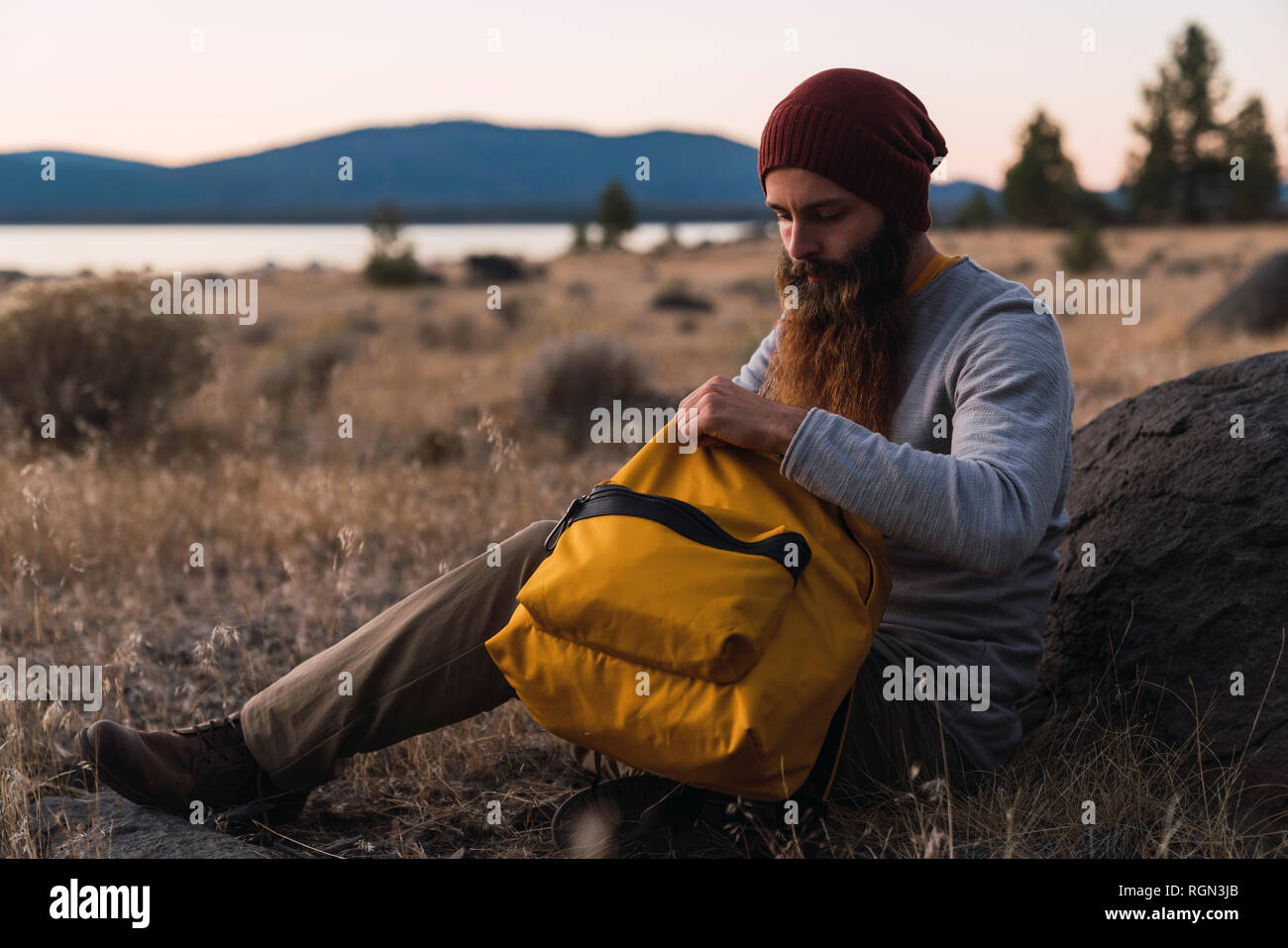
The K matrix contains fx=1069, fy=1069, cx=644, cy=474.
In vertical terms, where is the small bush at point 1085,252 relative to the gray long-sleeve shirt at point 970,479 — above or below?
above

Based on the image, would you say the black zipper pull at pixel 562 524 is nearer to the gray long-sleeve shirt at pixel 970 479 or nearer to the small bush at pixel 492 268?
the gray long-sleeve shirt at pixel 970 479

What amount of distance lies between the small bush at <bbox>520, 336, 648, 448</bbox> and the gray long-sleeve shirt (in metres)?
6.27

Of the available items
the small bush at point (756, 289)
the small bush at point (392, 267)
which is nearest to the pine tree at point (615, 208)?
the small bush at point (392, 267)

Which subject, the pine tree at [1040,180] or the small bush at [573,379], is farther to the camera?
the pine tree at [1040,180]

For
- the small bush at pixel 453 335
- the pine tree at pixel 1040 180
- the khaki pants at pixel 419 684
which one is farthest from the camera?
the pine tree at pixel 1040 180

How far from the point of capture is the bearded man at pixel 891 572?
242 centimetres

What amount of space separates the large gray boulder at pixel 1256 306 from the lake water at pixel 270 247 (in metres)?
9.98

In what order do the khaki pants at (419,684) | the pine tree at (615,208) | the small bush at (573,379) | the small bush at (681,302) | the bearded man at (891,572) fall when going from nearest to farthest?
the bearded man at (891,572) → the khaki pants at (419,684) → the small bush at (573,379) → the small bush at (681,302) → the pine tree at (615,208)

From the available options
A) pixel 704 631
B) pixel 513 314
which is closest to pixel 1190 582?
pixel 704 631

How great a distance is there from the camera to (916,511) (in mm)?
2049

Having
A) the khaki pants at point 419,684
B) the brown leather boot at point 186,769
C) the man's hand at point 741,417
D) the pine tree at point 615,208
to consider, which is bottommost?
the brown leather boot at point 186,769

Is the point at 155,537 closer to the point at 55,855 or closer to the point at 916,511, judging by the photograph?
the point at 55,855

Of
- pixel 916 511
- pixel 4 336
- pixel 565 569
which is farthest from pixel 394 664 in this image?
pixel 4 336

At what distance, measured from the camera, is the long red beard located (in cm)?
248
